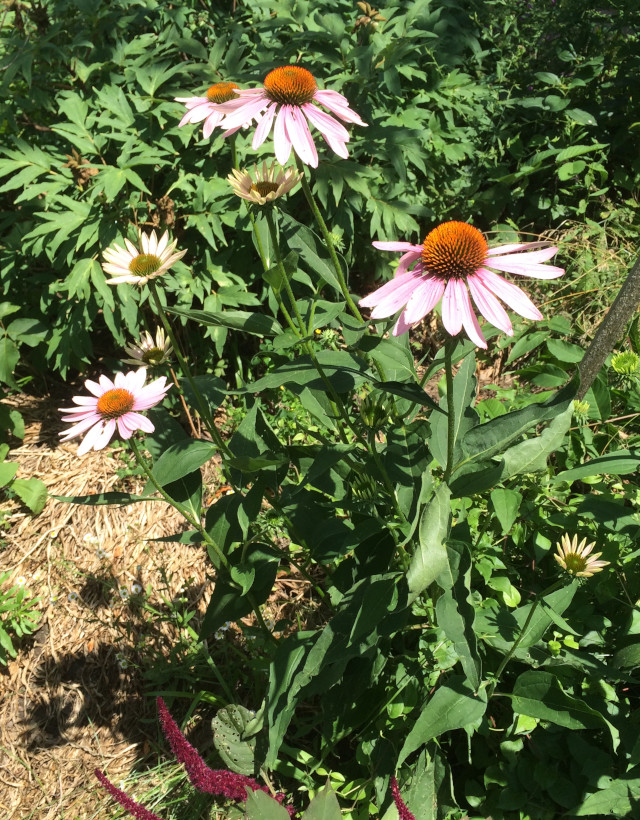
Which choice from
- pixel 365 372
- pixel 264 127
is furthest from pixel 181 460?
pixel 264 127

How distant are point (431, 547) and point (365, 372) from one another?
0.42 meters

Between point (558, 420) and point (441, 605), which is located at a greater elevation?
point (558, 420)

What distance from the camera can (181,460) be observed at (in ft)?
5.05

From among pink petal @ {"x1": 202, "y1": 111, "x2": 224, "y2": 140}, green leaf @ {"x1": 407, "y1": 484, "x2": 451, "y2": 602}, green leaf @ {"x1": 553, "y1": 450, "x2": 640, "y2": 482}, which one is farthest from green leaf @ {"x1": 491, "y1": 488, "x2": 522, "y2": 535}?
pink petal @ {"x1": 202, "y1": 111, "x2": 224, "y2": 140}

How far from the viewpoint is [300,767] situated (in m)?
2.00

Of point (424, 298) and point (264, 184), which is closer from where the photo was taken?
point (424, 298)

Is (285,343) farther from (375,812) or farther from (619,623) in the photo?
(375,812)

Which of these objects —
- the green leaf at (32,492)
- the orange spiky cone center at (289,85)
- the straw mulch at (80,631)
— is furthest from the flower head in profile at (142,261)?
the green leaf at (32,492)

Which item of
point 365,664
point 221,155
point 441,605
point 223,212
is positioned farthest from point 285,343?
point 221,155

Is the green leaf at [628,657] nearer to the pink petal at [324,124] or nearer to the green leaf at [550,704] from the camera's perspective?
the green leaf at [550,704]

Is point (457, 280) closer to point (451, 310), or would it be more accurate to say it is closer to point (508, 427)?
point (451, 310)

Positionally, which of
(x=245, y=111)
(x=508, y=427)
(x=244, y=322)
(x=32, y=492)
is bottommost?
(x=32, y=492)

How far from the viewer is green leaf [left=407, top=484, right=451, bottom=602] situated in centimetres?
115

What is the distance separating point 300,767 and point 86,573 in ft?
3.53
